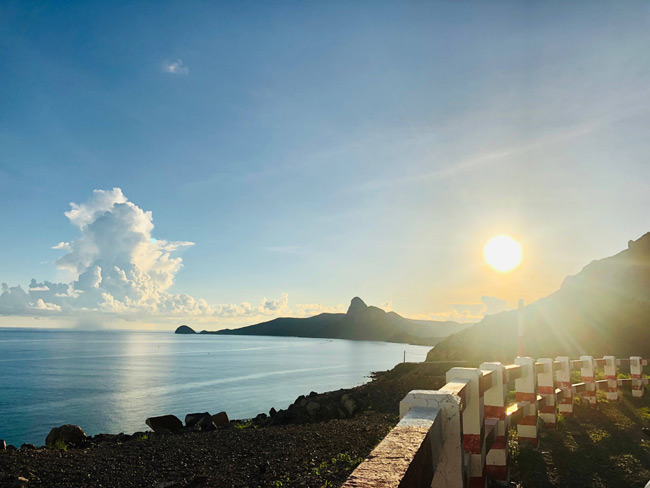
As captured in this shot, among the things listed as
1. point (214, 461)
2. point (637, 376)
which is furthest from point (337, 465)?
point (637, 376)

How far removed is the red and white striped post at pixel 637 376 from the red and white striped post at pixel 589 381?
291 centimetres

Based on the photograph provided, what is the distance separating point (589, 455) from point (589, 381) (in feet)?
15.2

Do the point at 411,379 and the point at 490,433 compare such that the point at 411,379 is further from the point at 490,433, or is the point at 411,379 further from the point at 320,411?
the point at 490,433

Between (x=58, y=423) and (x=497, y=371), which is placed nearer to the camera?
(x=497, y=371)

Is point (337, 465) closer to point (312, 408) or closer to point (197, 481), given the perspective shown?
point (197, 481)

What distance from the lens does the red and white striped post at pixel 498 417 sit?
18.8ft

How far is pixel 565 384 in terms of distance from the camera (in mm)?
11039

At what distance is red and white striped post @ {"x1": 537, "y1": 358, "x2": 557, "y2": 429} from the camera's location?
944 cm

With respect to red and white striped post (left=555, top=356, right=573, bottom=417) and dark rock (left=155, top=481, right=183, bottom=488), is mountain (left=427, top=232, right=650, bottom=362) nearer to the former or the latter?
red and white striped post (left=555, top=356, right=573, bottom=417)

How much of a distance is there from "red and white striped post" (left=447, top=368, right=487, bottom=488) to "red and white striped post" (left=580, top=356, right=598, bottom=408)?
31.7 ft

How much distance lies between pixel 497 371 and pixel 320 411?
20.0 m

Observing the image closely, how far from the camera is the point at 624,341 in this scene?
4266 cm

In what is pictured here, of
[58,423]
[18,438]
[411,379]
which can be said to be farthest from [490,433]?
[58,423]

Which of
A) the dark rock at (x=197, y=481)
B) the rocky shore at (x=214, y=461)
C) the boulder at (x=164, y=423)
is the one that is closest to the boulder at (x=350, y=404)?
the rocky shore at (x=214, y=461)
